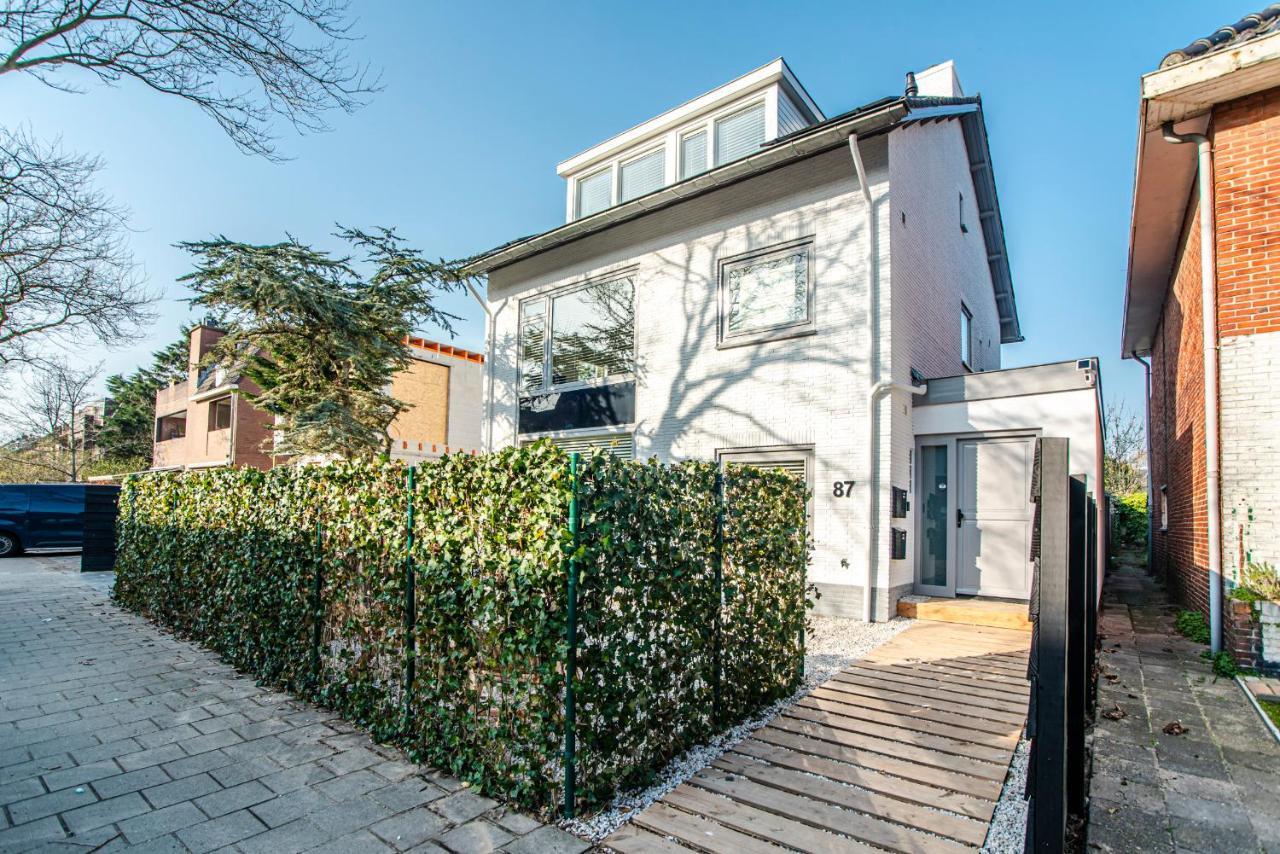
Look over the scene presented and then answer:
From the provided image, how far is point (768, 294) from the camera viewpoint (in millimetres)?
8727

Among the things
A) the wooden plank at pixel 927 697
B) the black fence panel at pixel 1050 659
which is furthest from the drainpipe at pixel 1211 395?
the black fence panel at pixel 1050 659

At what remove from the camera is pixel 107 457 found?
31359 mm

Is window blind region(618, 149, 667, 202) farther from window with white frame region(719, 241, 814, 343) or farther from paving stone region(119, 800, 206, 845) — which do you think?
paving stone region(119, 800, 206, 845)

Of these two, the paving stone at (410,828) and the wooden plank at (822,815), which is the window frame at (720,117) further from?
the paving stone at (410,828)

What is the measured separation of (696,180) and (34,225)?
39.4ft

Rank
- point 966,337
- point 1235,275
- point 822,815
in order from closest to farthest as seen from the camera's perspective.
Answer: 1. point 822,815
2. point 1235,275
3. point 966,337

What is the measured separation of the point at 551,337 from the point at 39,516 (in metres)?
13.7

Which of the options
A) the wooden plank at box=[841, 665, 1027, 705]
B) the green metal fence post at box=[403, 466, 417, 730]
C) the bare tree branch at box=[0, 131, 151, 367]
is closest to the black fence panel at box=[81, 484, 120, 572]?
the bare tree branch at box=[0, 131, 151, 367]

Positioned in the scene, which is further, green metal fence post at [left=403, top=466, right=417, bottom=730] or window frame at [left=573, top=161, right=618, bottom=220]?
window frame at [left=573, top=161, right=618, bottom=220]

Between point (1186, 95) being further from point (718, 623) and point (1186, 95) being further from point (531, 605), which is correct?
point (531, 605)

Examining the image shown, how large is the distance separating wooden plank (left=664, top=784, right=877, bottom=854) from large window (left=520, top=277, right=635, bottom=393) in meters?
7.52

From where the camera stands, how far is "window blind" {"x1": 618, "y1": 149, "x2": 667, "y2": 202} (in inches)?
467

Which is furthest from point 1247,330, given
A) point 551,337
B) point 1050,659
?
point 551,337

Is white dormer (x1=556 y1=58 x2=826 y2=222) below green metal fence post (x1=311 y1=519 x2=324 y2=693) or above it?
above
